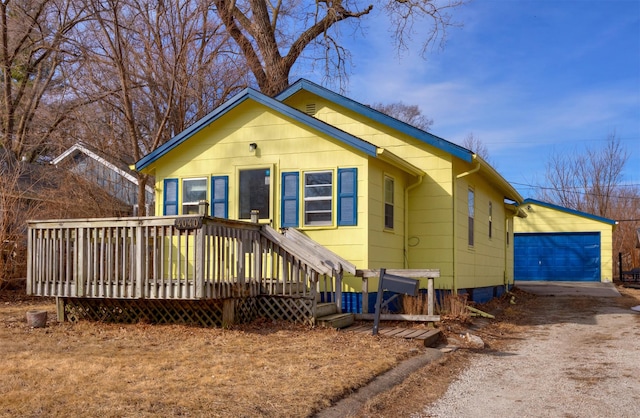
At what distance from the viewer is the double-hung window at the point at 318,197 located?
1221 cm

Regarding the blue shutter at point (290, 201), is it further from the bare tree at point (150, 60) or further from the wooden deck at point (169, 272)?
the bare tree at point (150, 60)

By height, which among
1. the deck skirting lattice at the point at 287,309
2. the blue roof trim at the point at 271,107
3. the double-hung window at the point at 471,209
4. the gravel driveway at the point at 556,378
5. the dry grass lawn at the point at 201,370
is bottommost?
the gravel driveway at the point at 556,378

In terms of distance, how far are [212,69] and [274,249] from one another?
34.4 feet

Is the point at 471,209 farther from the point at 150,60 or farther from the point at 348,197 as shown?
the point at 150,60

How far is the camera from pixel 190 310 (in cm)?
995

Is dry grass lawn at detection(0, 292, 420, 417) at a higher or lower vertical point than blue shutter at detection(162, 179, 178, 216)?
lower

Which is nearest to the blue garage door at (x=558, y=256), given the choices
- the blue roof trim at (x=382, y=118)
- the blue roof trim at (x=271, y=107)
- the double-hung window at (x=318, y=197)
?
the blue roof trim at (x=382, y=118)

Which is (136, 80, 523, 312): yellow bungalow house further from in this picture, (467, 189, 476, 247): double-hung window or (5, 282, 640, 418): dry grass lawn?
(5, 282, 640, 418): dry grass lawn

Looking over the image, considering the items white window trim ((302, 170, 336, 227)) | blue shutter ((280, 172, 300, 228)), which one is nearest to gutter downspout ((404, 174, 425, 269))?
white window trim ((302, 170, 336, 227))

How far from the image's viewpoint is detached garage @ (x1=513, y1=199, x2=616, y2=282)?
95.2 ft

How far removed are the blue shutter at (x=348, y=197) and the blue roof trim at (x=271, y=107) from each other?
57cm

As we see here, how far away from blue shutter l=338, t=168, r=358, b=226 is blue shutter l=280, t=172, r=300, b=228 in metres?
0.94

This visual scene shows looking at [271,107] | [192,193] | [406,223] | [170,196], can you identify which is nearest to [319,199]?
[271,107]

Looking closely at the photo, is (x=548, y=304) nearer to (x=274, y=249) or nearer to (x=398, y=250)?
(x=398, y=250)
